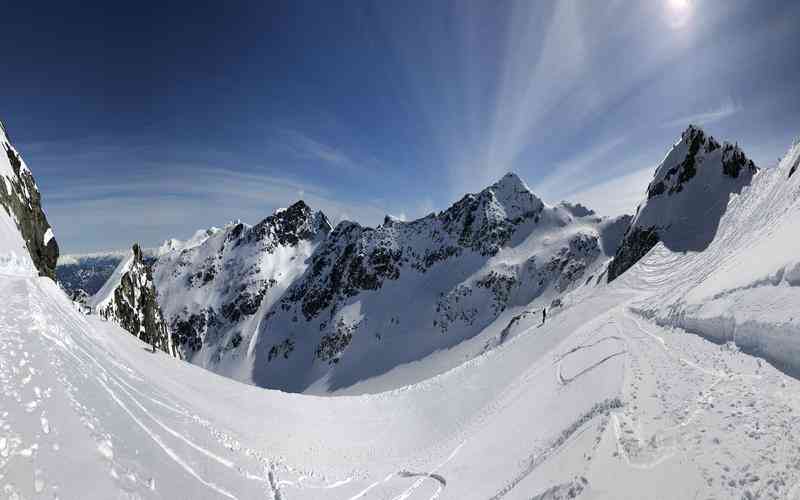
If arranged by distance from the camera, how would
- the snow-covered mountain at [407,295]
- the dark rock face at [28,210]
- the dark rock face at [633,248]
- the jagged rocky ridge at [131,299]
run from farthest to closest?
the snow-covered mountain at [407,295], the dark rock face at [633,248], the jagged rocky ridge at [131,299], the dark rock face at [28,210]

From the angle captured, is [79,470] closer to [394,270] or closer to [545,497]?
[545,497]

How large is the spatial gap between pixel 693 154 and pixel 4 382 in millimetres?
99373

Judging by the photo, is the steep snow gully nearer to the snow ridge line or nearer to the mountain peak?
the snow ridge line

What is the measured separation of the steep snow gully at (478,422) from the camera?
Answer: 25.8ft

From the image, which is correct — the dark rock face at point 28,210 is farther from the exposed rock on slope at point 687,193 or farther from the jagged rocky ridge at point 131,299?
the exposed rock on slope at point 687,193

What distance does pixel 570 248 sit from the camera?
492ft

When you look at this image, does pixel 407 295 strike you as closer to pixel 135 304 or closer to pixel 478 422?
pixel 135 304

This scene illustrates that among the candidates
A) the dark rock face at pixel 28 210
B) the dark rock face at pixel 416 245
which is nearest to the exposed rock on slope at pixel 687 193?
the dark rock face at pixel 28 210

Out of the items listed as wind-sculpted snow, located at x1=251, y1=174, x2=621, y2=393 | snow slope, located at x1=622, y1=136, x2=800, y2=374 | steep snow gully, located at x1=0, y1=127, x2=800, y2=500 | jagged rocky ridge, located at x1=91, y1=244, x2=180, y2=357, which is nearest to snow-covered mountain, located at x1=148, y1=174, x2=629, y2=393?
wind-sculpted snow, located at x1=251, y1=174, x2=621, y2=393

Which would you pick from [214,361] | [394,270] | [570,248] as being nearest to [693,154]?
[570,248]

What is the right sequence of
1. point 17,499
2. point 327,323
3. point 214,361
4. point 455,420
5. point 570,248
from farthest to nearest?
point 214,361, point 327,323, point 570,248, point 455,420, point 17,499

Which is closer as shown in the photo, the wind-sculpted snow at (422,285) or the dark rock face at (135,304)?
the dark rock face at (135,304)

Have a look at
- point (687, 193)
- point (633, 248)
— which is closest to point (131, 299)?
point (633, 248)

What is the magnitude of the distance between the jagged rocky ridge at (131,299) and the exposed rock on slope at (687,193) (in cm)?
6983
